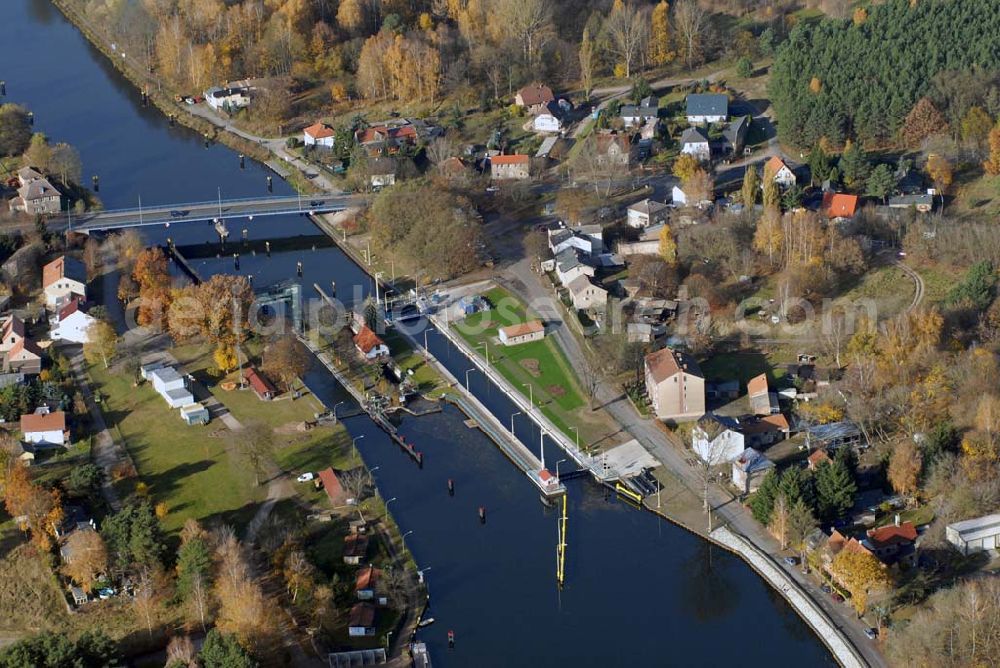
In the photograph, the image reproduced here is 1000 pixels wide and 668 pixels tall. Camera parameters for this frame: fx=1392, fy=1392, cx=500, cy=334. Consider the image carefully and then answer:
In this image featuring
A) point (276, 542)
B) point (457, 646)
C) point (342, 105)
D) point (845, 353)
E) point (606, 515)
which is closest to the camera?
point (457, 646)

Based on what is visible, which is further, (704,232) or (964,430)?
(704,232)

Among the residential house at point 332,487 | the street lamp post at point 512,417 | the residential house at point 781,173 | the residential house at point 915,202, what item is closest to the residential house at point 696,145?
the residential house at point 781,173

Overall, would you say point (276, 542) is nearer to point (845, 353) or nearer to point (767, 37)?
point (845, 353)

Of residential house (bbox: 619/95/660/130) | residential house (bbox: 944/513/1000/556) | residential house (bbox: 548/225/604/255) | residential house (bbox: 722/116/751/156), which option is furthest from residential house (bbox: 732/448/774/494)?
residential house (bbox: 619/95/660/130)

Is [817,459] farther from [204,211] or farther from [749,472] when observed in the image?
[204,211]

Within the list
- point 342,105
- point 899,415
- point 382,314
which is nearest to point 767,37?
point 342,105

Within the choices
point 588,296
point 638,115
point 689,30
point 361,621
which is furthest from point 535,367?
point 689,30
